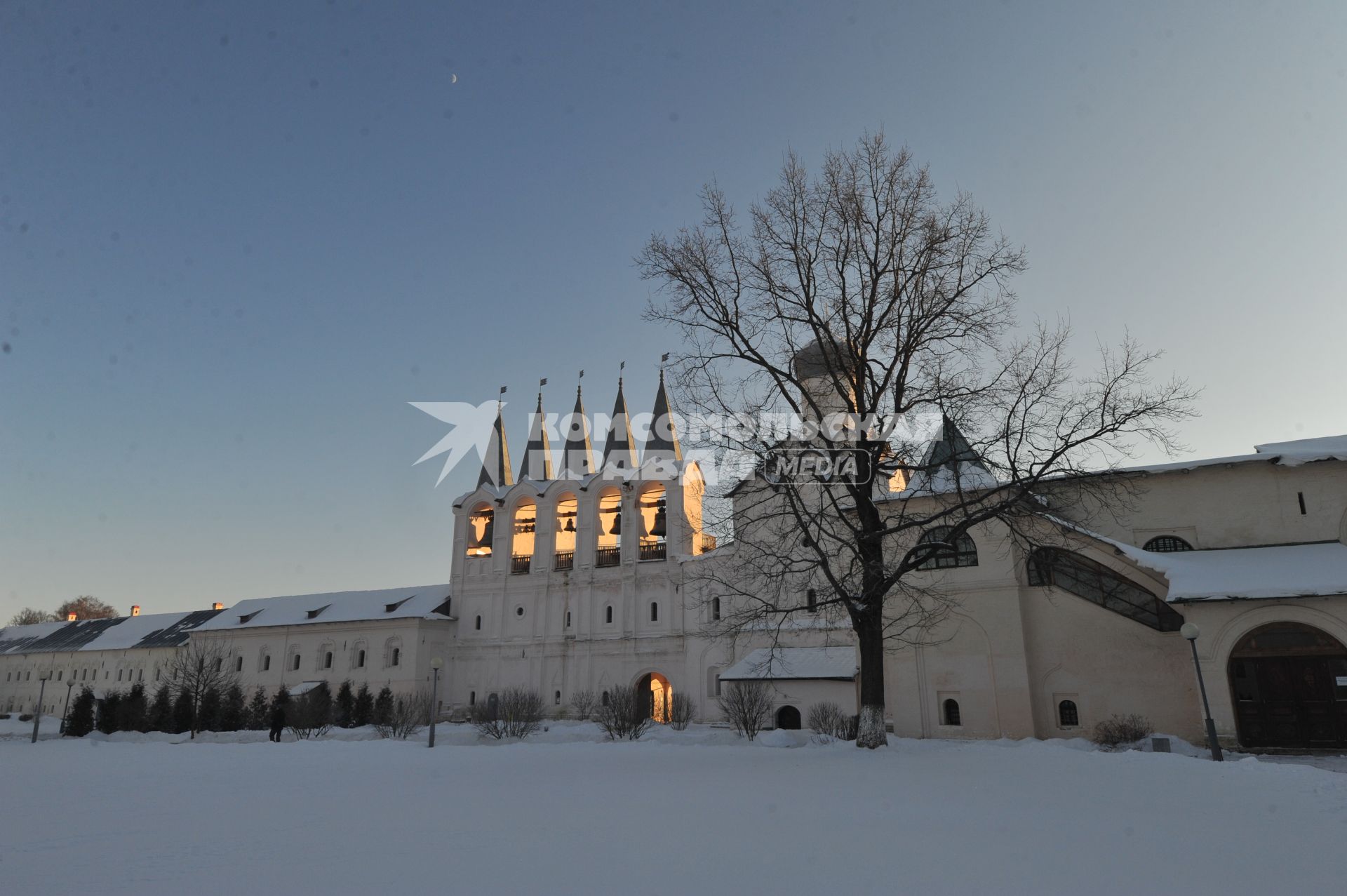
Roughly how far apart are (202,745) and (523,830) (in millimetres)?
22251

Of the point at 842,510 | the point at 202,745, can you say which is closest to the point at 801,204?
the point at 842,510

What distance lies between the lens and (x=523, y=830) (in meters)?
7.10

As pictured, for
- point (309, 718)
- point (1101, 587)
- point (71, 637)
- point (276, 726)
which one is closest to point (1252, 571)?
point (1101, 587)

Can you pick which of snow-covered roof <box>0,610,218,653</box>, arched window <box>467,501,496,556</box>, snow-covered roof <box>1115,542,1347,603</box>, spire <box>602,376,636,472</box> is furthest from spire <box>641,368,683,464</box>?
snow-covered roof <box>0,610,218,653</box>

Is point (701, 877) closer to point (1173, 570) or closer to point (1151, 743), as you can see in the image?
point (1151, 743)

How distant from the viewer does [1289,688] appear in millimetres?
18328

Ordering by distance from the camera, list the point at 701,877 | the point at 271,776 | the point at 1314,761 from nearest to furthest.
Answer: the point at 701,877 < the point at 271,776 < the point at 1314,761

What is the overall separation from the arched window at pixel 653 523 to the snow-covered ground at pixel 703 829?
3053 centimetres

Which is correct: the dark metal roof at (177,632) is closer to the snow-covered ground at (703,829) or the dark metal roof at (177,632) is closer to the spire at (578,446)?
the spire at (578,446)

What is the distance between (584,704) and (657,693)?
16.8 feet

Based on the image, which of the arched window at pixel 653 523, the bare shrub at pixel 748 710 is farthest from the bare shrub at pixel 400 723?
the arched window at pixel 653 523

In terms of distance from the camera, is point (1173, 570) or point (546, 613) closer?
point (1173, 570)

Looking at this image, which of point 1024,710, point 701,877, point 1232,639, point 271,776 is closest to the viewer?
point 701,877

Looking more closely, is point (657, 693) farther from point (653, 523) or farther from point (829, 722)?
point (829, 722)
